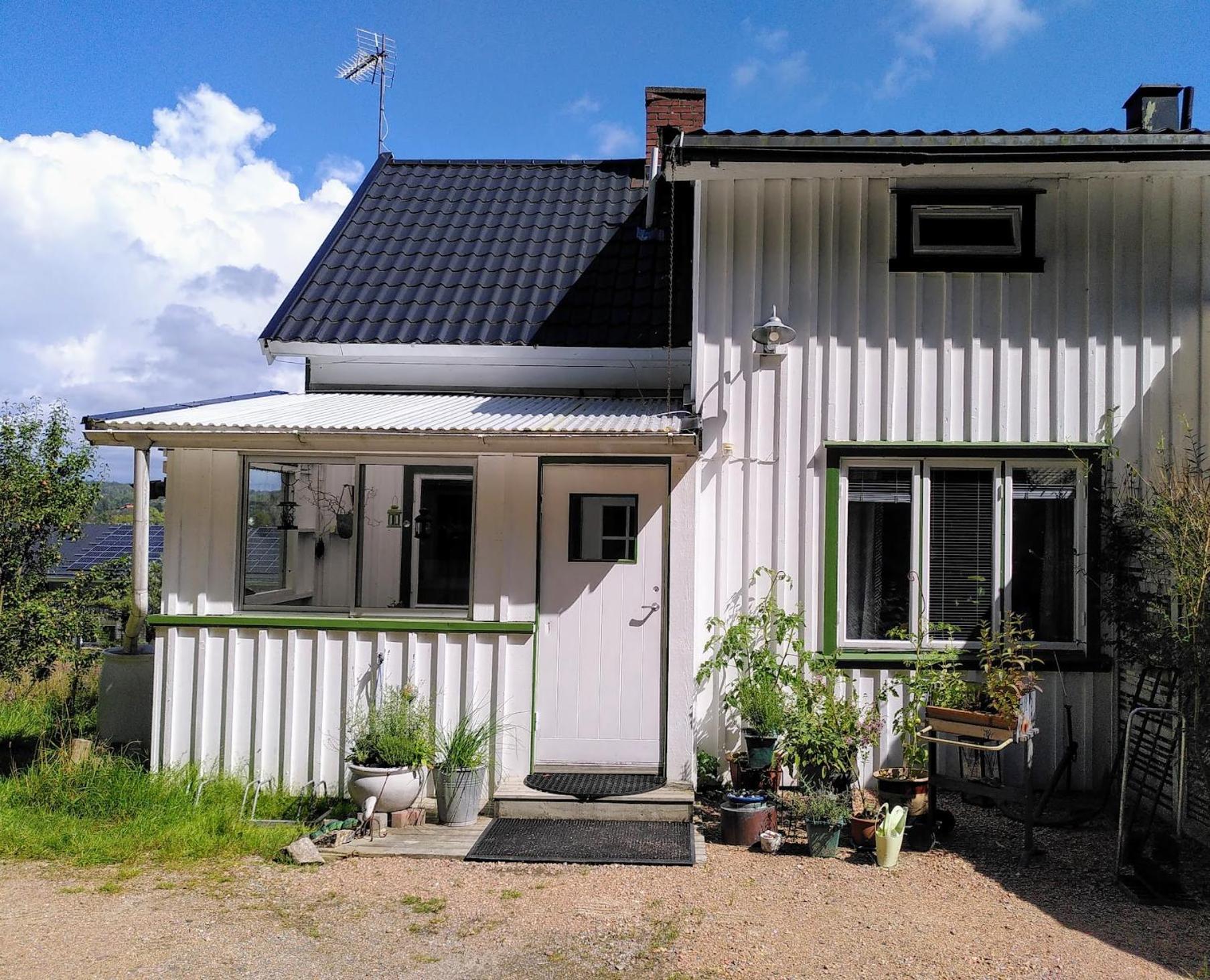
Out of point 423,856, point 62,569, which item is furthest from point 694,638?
point 62,569

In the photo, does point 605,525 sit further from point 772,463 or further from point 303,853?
point 303,853

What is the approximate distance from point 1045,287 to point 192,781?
8111 millimetres

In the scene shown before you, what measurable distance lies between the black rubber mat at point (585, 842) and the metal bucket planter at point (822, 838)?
827 millimetres

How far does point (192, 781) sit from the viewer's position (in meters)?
7.07

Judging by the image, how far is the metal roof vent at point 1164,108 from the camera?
349 inches

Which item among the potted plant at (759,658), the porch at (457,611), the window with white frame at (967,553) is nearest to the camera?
the porch at (457,611)

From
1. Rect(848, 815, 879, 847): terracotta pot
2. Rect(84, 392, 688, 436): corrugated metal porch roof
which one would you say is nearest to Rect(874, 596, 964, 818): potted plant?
Rect(848, 815, 879, 847): terracotta pot

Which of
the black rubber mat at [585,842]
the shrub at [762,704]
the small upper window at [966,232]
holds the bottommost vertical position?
the black rubber mat at [585,842]

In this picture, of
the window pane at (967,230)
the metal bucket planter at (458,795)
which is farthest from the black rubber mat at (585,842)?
the window pane at (967,230)

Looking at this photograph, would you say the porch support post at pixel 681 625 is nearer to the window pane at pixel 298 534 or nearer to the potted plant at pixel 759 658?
the potted plant at pixel 759 658

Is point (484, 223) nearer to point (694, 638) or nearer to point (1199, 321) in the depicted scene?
point (694, 638)

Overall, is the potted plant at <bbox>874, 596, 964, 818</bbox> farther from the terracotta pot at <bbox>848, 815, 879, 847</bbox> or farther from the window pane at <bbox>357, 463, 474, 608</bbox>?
the window pane at <bbox>357, 463, 474, 608</bbox>

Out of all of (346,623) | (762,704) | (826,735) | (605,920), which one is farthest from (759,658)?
(346,623)

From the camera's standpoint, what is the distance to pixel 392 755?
6762mm
